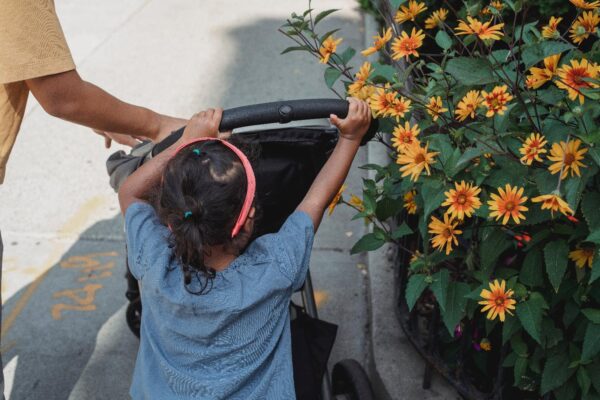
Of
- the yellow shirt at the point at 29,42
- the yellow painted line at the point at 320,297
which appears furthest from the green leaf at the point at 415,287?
the yellow painted line at the point at 320,297

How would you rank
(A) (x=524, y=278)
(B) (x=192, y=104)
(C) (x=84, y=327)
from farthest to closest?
1. (B) (x=192, y=104)
2. (C) (x=84, y=327)
3. (A) (x=524, y=278)

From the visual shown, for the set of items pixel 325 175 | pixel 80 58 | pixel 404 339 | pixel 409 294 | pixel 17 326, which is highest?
pixel 325 175

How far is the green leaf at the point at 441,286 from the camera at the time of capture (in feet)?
6.78

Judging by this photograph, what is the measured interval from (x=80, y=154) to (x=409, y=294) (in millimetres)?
3479

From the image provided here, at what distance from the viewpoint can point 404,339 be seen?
3.00m

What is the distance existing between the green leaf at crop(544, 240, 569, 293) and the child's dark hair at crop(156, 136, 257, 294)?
2.55ft

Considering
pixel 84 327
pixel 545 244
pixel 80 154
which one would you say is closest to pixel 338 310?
pixel 84 327

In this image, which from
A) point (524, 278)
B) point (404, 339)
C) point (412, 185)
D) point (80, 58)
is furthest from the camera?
point (80, 58)

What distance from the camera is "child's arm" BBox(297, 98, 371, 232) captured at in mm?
2020

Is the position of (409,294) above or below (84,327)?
above

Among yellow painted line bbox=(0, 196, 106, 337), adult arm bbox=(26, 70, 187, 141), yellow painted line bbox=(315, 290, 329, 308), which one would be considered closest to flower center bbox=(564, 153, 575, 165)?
adult arm bbox=(26, 70, 187, 141)

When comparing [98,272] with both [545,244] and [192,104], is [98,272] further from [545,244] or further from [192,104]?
[545,244]

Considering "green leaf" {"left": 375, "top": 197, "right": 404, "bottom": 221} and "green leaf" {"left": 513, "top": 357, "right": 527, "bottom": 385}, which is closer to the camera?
"green leaf" {"left": 513, "top": 357, "right": 527, "bottom": 385}

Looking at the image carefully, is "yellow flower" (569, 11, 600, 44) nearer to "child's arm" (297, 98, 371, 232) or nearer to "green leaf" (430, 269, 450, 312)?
"child's arm" (297, 98, 371, 232)
